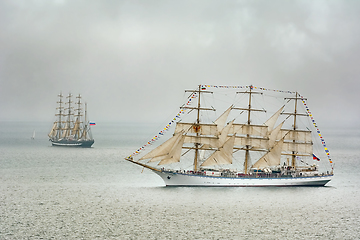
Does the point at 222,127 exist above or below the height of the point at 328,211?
above

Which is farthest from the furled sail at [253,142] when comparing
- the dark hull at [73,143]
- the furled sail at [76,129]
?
the furled sail at [76,129]

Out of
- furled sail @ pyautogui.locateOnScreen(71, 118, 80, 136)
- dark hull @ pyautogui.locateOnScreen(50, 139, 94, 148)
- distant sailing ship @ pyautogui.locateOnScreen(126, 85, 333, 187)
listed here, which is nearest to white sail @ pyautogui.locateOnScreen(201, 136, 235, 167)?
distant sailing ship @ pyautogui.locateOnScreen(126, 85, 333, 187)

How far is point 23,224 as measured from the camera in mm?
44562

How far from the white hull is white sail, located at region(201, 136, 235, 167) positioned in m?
2.23

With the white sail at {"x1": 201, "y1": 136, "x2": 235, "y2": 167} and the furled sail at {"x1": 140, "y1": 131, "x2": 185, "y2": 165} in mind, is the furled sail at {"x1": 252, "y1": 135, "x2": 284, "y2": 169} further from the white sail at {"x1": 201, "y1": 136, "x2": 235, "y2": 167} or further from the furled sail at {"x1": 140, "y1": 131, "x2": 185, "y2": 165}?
the furled sail at {"x1": 140, "y1": 131, "x2": 185, "y2": 165}

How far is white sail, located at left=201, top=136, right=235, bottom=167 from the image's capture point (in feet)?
217

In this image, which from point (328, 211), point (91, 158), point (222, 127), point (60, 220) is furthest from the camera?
point (91, 158)

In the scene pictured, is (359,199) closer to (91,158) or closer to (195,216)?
(195,216)

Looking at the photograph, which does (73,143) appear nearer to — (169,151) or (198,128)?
(198,128)

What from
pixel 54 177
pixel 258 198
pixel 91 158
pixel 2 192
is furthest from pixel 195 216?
pixel 91 158

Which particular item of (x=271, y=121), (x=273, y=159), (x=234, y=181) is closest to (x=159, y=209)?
(x=234, y=181)

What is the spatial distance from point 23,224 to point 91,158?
55282 mm

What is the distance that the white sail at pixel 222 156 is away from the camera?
217 ft

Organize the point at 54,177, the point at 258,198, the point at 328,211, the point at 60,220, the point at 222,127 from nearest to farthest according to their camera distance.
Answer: the point at 60,220, the point at 328,211, the point at 258,198, the point at 222,127, the point at 54,177
